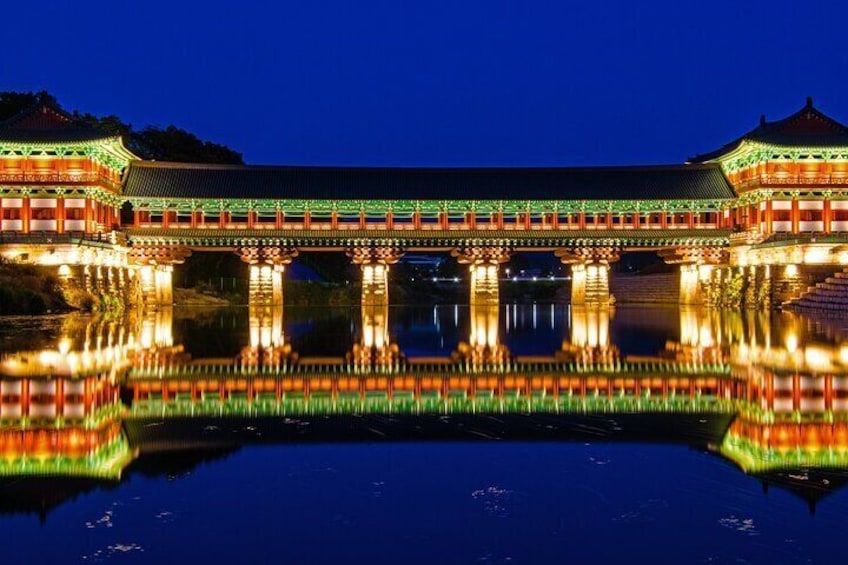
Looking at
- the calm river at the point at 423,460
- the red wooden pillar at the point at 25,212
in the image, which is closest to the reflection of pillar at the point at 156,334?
the calm river at the point at 423,460

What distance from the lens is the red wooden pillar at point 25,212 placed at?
44594 millimetres

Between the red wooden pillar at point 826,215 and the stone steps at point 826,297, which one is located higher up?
the red wooden pillar at point 826,215

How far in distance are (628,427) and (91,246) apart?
118 ft

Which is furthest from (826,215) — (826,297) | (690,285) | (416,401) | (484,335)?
(416,401)

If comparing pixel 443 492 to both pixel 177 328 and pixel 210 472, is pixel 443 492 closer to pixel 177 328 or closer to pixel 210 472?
pixel 210 472

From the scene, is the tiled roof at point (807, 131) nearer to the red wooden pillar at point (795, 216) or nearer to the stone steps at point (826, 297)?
the red wooden pillar at point (795, 216)

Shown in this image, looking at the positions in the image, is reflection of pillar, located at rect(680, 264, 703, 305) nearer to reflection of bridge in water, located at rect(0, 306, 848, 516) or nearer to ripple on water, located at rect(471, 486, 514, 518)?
reflection of bridge in water, located at rect(0, 306, 848, 516)

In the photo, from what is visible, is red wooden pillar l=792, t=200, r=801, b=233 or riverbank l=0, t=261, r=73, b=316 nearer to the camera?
riverbank l=0, t=261, r=73, b=316

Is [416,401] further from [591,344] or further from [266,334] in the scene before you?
[266,334]

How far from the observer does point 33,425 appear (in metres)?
10.0

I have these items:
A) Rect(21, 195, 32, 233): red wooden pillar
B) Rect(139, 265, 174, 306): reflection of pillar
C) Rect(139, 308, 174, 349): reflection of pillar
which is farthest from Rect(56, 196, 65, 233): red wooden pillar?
Rect(139, 308, 174, 349): reflection of pillar

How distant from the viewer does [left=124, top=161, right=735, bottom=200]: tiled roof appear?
4950 cm

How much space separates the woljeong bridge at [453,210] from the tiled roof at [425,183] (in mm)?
119

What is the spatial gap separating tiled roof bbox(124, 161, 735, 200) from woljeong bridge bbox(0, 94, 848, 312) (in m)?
0.12
